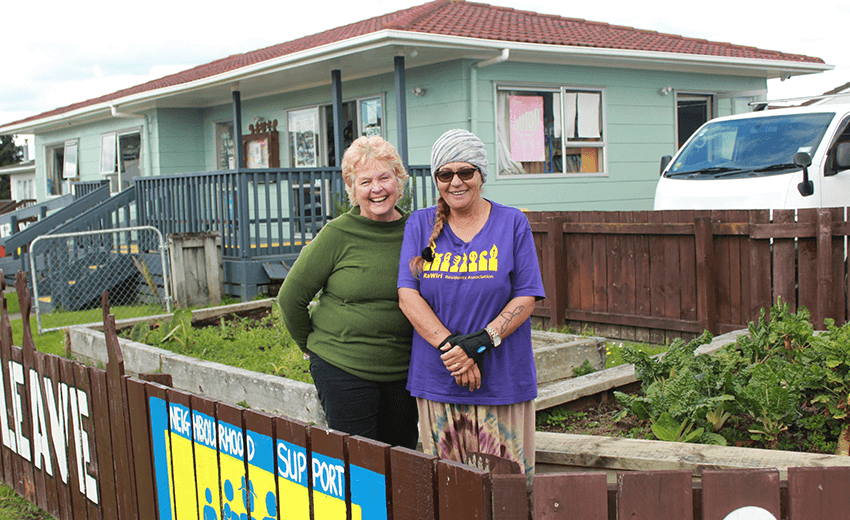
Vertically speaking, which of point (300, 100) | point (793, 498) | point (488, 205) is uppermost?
point (300, 100)

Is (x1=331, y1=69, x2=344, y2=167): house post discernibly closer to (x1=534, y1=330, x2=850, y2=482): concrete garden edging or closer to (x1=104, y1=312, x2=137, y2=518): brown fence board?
(x1=104, y1=312, x2=137, y2=518): brown fence board

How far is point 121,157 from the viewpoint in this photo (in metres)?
17.8

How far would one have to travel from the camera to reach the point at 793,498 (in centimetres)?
177

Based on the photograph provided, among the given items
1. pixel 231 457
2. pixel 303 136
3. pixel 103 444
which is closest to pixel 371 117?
pixel 303 136

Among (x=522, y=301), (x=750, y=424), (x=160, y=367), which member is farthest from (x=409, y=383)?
(x=160, y=367)

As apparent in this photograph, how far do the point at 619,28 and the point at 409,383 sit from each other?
45.7 feet

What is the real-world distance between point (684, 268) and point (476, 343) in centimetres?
452

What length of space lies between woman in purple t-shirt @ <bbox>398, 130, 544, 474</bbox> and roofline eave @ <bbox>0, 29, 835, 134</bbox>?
7.51 m

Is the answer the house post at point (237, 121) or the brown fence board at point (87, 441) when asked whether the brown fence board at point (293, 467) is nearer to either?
the brown fence board at point (87, 441)

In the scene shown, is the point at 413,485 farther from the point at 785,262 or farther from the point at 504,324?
the point at 785,262

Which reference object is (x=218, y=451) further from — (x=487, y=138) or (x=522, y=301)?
(x=487, y=138)

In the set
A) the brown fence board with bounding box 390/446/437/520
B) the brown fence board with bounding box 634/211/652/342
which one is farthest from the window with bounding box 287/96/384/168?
the brown fence board with bounding box 390/446/437/520

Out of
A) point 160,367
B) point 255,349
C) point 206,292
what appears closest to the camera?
point 160,367

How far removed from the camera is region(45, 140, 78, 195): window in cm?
2003
